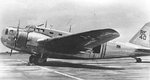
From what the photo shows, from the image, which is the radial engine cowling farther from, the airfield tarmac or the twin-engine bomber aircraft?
the airfield tarmac

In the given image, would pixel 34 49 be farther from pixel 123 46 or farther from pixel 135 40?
pixel 135 40

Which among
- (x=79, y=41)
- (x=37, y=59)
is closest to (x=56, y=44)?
(x=79, y=41)

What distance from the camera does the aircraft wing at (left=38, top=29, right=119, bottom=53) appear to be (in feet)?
48.9

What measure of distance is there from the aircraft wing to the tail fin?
6.43 metres

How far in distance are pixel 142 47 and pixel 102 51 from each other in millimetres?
4466

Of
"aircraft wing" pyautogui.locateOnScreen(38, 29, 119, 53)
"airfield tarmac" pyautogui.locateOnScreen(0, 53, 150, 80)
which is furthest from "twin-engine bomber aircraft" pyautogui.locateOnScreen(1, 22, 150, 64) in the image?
"airfield tarmac" pyautogui.locateOnScreen(0, 53, 150, 80)

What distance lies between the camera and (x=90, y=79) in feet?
34.8

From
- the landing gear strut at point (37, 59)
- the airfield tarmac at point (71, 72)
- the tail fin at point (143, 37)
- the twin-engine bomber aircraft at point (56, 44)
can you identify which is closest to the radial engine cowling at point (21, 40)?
the twin-engine bomber aircraft at point (56, 44)

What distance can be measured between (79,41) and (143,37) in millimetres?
8047

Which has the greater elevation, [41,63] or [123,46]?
[123,46]

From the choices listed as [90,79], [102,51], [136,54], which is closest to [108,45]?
[102,51]

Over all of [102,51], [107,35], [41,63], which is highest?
[107,35]

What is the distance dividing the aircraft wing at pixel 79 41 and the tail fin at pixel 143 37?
21.1ft

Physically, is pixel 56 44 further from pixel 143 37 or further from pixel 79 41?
pixel 143 37
